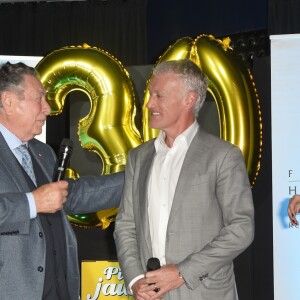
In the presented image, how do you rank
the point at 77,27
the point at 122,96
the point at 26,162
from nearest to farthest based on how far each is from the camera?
the point at 26,162 < the point at 122,96 < the point at 77,27

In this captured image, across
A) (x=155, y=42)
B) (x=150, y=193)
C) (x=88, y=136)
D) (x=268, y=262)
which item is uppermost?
(x=155, y=42)

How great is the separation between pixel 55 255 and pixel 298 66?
1.75 m

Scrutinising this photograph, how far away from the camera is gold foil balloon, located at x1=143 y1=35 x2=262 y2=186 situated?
12.4 ft

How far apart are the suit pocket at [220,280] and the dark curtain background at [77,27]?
5.19 m

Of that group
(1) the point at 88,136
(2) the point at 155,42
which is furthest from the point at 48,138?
(2) the point at 155,42

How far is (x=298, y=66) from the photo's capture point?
3.76 metres

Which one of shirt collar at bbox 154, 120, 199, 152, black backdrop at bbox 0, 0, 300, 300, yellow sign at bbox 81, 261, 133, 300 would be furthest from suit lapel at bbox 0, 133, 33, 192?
black backdrop at bbox 0, 0, 300, 300

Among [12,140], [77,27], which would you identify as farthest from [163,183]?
[77,27]

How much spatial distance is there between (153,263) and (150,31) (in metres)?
5.18

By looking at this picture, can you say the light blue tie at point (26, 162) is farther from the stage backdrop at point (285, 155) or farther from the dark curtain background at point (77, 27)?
the dark curtain background at point (77, 27)

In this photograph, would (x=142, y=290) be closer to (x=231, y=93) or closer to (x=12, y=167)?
(x=12, y=167)

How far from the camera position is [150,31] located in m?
7.40

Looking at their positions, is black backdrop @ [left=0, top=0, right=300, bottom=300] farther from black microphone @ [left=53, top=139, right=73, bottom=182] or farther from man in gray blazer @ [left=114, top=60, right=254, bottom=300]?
black microphone @ [left=53, top=139, right=73, bottom=182]

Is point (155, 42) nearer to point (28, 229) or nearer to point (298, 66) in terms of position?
point (298, 66)
